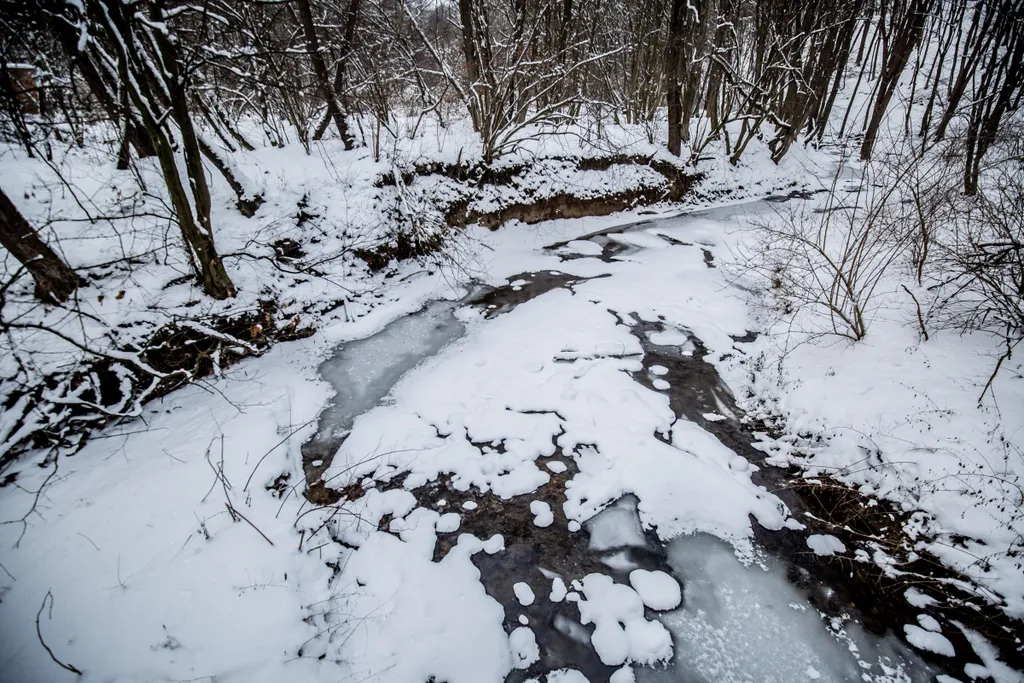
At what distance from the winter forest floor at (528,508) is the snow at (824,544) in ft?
0.19

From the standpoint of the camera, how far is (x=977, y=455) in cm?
290

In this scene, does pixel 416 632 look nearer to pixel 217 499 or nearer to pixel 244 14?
pixel 217 499

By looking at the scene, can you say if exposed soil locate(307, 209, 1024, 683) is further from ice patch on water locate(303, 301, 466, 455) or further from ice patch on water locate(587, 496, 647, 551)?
ice patch on water locate(303, 301, 466, 455)

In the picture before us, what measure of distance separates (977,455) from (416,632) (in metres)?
4.10

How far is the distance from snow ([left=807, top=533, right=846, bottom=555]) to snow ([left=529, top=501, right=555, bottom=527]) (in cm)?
188

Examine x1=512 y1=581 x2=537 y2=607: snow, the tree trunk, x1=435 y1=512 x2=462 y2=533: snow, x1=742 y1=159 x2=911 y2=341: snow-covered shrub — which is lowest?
x1=512 y1=581 x2=537 y2=607: snow

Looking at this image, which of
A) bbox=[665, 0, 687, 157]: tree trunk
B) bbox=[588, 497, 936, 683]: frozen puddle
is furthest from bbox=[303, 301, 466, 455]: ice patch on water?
bbox=[665, 0, 687, 157]: tree trunk

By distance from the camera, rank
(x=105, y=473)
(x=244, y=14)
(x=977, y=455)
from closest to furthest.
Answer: (x=977, y=455) < (x=105, y=473) < (x=244, y=14)

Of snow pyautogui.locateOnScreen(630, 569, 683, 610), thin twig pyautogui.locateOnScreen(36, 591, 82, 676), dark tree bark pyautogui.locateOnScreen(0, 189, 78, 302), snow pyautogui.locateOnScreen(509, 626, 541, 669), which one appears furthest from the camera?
dark tree bark pyautogui.locateOnScreen(0, 189, 78, 302)

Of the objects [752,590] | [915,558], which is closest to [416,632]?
[752,590]

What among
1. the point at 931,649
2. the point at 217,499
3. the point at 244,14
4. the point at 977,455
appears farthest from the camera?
the point at 244,14

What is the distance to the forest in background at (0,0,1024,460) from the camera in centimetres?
377

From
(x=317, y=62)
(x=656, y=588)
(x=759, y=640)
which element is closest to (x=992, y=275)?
(x=759, y=640)

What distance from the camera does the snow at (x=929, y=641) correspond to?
233 cm
